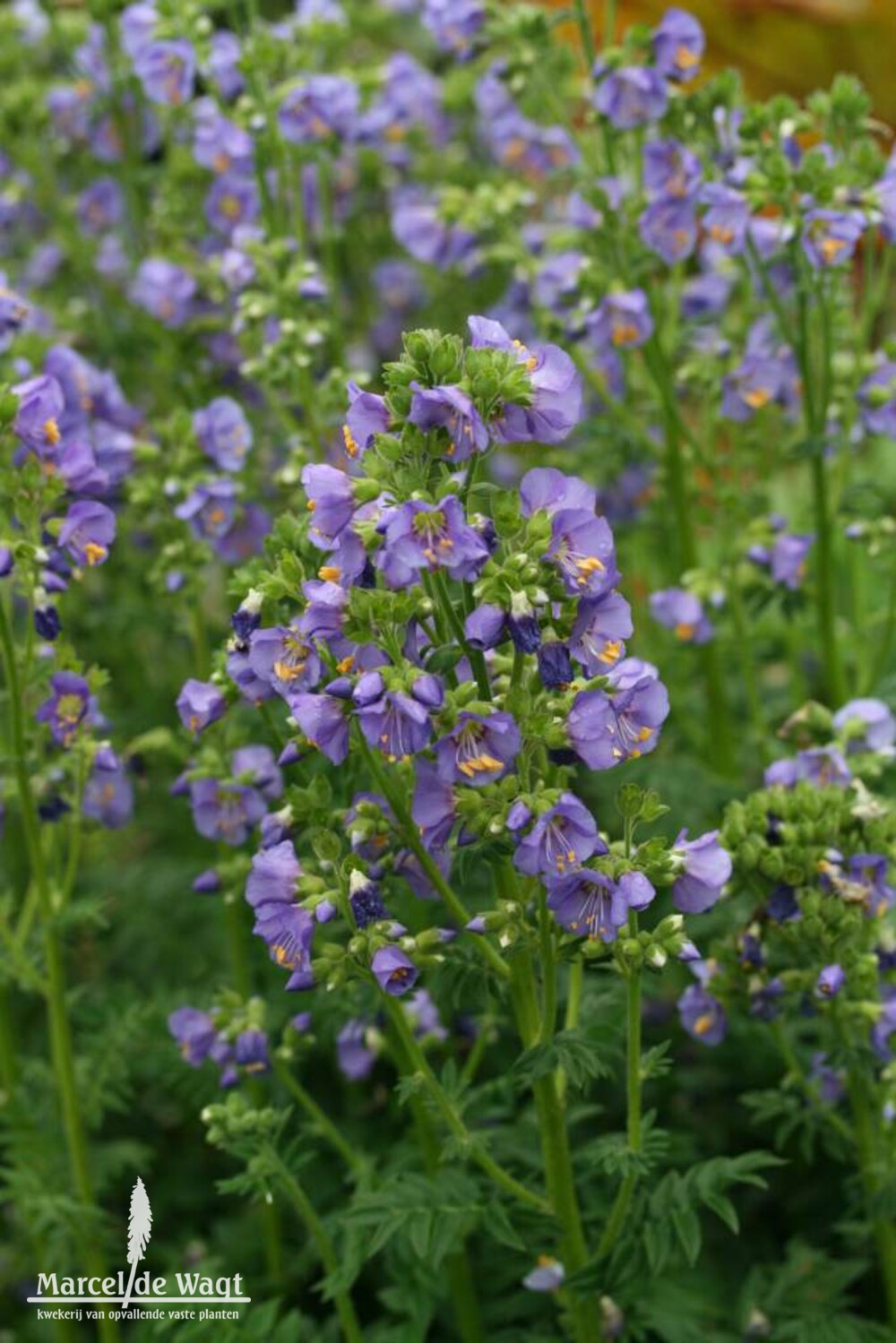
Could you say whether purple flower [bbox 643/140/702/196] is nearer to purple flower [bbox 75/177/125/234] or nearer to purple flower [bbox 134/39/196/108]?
purple flower [bbox 134/39/196/108]

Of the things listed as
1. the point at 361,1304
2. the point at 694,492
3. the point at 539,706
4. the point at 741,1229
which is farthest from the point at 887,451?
the point at 539,706

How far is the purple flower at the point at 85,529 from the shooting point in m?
2.59

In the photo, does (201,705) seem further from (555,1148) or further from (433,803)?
(555,1148)

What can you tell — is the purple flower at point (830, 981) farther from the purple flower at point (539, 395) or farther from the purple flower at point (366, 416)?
the purple flower at point (366, 416)

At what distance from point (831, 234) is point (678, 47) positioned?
1.85ft

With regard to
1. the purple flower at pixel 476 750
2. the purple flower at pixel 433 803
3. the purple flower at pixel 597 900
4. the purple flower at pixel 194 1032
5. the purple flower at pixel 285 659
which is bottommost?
the purple flower at pixel 194 1032

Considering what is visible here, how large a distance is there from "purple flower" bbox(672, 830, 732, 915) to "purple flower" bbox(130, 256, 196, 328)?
2135 millimetres

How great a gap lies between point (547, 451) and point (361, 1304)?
209 centimetres

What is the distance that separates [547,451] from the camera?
4293 millimetres

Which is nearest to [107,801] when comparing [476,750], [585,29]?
[476,750]

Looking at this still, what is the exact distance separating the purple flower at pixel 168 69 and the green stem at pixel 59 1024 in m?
1.50

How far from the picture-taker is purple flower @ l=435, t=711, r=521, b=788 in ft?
6.52

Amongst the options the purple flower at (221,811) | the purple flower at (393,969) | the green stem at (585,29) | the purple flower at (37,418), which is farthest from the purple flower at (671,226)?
the purple flower at (393,969)

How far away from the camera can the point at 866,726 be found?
2.84 metres
